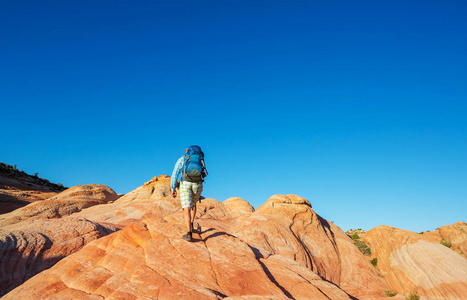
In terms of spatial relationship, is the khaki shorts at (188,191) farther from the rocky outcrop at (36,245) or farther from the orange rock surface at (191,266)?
the rocky outcrop at (36,245)

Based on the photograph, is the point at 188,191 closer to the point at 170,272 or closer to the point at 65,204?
the point at 170,272

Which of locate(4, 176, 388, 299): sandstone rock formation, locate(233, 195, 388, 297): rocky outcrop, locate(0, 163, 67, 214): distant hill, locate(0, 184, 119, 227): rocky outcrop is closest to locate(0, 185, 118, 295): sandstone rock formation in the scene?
locate(4, 176, 388, 299): sandstone rock formation

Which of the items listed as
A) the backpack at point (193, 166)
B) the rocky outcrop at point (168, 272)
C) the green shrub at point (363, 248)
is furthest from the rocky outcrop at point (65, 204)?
the green shrub at point (363, 248)

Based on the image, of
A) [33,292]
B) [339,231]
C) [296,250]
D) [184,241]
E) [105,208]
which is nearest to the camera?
[33,292]

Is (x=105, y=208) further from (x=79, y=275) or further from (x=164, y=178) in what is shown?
(x=79, y=275)

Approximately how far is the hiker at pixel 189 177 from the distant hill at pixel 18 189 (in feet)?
122

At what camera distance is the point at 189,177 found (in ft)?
35.9

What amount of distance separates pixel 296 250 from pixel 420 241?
8830 millimetres

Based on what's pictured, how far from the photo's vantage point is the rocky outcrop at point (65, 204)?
96.5ft

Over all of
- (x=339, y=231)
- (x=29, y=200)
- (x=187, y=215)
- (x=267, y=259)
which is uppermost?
(x=29, y=200)

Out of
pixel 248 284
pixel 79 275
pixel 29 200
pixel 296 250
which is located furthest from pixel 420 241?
pixel 29 200

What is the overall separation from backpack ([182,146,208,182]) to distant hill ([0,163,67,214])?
37.5 meters

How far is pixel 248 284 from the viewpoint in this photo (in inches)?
388

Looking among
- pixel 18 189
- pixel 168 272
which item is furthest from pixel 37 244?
pixel 18 189
